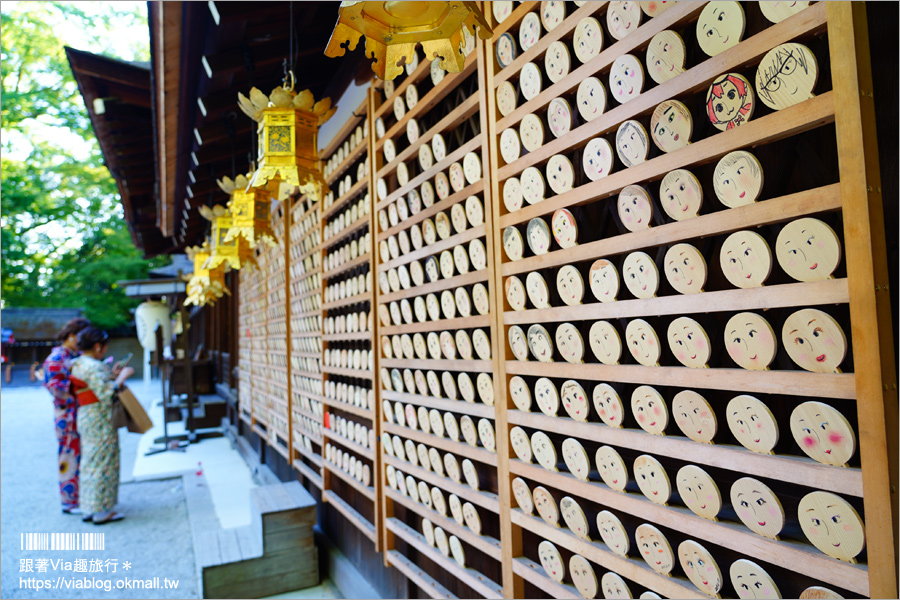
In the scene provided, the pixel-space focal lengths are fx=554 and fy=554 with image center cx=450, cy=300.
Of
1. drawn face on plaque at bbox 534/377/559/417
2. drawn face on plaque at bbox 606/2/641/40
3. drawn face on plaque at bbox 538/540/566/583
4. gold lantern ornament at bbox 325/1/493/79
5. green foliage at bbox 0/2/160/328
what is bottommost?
drawn face on plaque at bbox 538/540/566/583

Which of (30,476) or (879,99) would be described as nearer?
(879,99)

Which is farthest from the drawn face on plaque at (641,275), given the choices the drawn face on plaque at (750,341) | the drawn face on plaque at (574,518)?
the drawn face on plaque at (574,518)

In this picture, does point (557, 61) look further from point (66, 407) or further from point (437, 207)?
point (66, 407)

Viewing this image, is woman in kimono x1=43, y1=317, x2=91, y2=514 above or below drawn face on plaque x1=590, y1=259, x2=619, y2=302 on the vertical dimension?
below

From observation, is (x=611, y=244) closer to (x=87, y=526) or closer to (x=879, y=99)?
(x=879, y=99)

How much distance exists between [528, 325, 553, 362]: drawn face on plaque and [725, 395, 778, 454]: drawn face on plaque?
2.50ft

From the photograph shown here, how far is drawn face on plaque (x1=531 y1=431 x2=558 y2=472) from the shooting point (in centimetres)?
215

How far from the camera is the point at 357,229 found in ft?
14.3

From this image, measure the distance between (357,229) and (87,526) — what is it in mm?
5587

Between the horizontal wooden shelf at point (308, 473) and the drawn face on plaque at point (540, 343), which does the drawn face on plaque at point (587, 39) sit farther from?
the horizontal wooden shelf at point (308, 473)

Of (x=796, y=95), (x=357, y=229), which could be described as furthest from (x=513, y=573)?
(x=357, y=229)

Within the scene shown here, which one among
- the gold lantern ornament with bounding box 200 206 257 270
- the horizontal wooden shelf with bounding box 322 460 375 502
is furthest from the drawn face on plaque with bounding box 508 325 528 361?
the gold lantern ornament with bounding box 200 206 257 270

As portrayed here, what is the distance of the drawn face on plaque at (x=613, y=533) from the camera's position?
1.84 m

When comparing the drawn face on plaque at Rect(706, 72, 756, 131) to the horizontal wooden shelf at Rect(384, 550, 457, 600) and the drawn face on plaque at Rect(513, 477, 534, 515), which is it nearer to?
the drawn face on plaque at Rect(513, 477, 534, 515)
